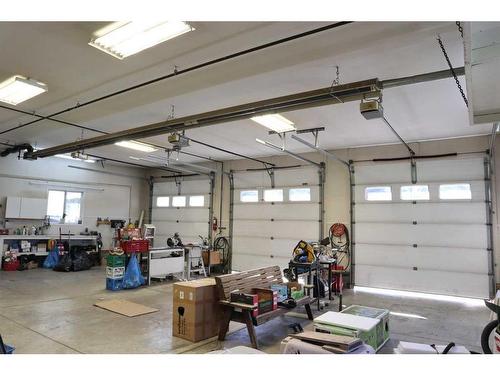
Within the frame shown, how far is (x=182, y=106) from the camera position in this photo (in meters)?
5.25

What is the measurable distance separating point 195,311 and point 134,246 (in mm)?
3432

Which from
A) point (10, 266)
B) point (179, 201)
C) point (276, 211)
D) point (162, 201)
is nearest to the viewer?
point (10, 266)

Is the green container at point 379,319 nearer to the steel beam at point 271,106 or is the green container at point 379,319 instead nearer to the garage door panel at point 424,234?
the steel beam at point 271,106

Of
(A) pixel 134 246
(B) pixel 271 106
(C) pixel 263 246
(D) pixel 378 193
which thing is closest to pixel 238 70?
(B) pixel 271 106

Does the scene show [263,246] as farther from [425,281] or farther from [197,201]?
[425,281]

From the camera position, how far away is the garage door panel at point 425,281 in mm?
6516

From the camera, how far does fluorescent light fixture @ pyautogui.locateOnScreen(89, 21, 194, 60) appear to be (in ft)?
9.69

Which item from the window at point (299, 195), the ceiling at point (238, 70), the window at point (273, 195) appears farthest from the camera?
the window at point (273, 195)

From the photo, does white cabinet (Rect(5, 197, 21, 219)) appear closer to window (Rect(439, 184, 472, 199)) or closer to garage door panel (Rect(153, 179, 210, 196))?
garage door panel (Rect(153, 179, 210, 196))

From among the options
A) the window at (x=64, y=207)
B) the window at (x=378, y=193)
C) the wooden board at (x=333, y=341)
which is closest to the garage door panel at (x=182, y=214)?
the window at (x=64, y=207)

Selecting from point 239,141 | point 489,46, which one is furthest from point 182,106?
point 489,46

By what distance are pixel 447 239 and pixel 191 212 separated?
6.93 metres

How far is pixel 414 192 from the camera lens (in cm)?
724

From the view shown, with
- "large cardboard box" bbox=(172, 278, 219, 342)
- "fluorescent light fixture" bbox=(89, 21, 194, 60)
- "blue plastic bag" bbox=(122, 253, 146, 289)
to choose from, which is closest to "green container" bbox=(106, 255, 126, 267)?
"blue plastic bag" bbox=(122, 253, 146, 289)
